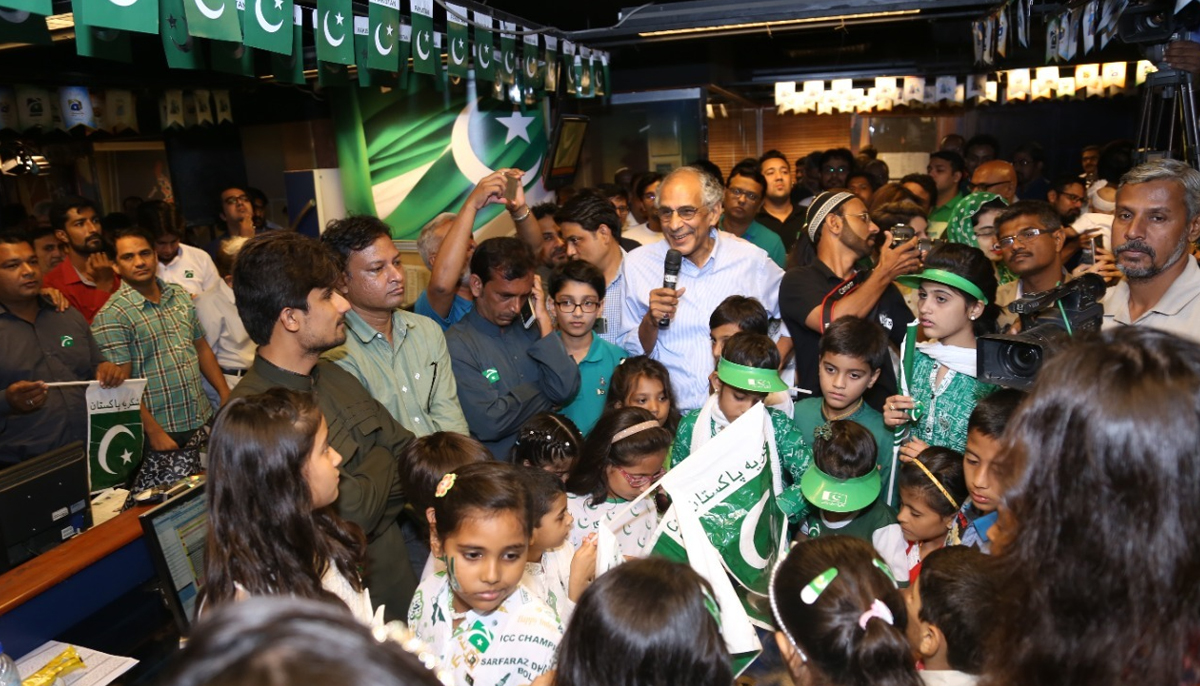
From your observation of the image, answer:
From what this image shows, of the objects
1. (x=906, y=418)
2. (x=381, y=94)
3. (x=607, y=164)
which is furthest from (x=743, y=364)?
(x=607, y=164)

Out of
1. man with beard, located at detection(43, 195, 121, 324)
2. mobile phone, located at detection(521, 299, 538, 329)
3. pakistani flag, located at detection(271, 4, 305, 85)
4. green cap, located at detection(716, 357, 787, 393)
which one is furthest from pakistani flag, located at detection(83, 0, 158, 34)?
man with beard, located at detection(43, 195, 121, 324)

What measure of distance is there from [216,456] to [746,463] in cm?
126

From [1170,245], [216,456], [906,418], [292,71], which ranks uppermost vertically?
[292,71]

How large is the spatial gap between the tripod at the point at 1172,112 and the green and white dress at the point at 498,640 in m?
2.60

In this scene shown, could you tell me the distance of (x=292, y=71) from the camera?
11.0ft

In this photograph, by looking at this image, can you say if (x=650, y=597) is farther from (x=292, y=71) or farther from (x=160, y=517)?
(x=292, y=71)

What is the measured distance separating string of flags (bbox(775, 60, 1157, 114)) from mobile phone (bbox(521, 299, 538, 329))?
684cm

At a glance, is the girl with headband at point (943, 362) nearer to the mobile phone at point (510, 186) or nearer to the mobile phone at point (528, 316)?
the mobile phone at point (528, 316)

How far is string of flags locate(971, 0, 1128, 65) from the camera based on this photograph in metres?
3.49

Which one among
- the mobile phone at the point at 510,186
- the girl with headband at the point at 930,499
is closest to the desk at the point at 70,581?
the mobile phone at the point at 510,186

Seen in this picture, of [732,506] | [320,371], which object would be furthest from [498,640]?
[320,371]

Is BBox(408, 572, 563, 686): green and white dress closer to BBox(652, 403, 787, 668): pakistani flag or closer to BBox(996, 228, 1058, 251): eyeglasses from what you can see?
BBox(652, 403, 787, 668): pakistani flag

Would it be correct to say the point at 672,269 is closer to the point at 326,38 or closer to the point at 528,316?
the point at 528,316

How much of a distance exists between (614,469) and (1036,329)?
4.06 ft
